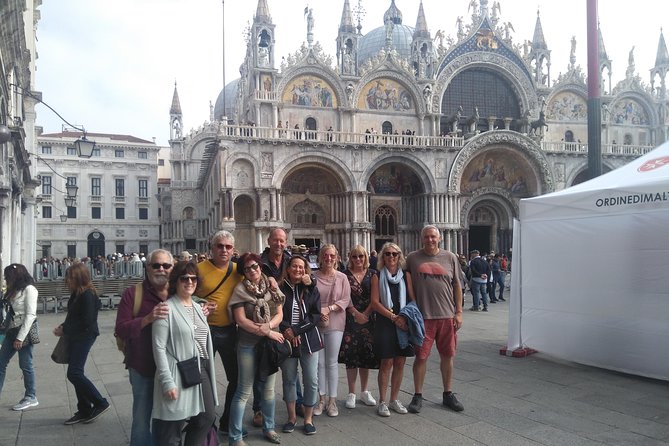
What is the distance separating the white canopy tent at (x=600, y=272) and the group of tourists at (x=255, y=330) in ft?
10.1

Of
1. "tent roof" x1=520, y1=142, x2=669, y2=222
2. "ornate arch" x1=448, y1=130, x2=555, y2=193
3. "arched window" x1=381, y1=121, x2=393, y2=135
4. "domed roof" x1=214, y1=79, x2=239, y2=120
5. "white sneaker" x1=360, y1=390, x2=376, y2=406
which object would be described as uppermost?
"domed roof" x1=214, y1=79, x2=239, y2=120

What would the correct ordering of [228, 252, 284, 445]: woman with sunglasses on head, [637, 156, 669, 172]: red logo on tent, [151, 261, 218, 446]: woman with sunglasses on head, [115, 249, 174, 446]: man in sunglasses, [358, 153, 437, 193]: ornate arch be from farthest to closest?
1. [358, 153, 437, 193]: ornate arch
2. [637, 156, 669, 172]: red logo on tent
3. [228, 252, 284, 445]: woman with sunglasses on head
4. [115, 249, 174, 446]: man in sunglasses
5. [151, 261, 218, 446]: woman with sunglasses on head

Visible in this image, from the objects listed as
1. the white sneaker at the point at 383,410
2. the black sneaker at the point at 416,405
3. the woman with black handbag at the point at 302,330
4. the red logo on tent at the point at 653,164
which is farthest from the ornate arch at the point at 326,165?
the woman with black handbag at the point at 302,330

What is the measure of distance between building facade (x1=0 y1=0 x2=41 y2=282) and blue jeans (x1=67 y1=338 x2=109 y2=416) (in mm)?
4983

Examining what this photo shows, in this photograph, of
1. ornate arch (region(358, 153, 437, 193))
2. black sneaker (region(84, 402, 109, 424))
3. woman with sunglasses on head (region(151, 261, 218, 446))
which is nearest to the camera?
woman with sunglasses on head (region(151, 261, 218, 446))

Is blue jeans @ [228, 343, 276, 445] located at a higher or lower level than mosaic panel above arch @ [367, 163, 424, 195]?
lower

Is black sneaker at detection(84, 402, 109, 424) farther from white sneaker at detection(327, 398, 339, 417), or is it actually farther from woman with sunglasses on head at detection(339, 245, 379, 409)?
woman with sunglasses on head at detection(339, 245, 379, 409)

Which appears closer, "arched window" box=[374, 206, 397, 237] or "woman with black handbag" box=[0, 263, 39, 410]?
"woman with black handbag" box=[0, 263, 39, 410]

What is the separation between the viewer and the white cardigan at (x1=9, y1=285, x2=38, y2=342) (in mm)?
6148

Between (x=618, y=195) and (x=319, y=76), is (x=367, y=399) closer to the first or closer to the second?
(x=618, y=195)

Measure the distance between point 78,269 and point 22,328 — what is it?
1108mm

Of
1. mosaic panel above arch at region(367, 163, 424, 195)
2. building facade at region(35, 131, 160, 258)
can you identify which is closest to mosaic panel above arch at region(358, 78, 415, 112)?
mosaic panel above arch at region(367, 163, 424, 195)

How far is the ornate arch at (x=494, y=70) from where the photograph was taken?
33.8 m

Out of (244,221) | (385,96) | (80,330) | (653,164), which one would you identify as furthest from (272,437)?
(385,96)
